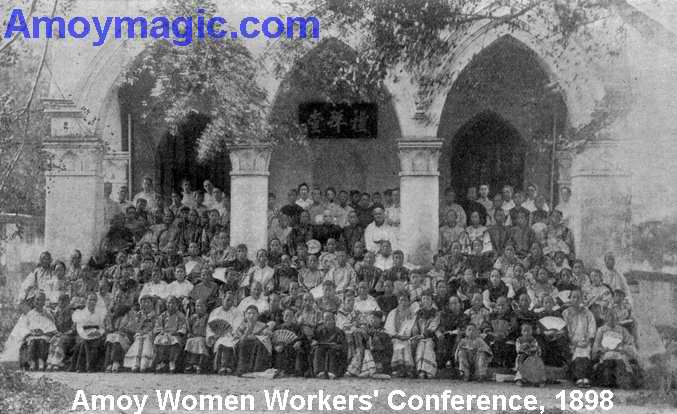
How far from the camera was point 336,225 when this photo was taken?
30.4 feet

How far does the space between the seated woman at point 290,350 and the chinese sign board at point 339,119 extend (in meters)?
2.16

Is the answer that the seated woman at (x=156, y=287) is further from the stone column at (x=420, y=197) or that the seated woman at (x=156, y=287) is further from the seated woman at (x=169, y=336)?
the stone column at (x=420, y=197)

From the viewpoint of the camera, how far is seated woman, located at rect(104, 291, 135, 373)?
808 centimetres

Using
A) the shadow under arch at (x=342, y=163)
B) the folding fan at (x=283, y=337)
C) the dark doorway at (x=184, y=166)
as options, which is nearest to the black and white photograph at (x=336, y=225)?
the folding fan at (x=283, y=337)

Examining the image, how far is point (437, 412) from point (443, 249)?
2.27 m

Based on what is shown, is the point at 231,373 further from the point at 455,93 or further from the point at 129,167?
the point at 455,93

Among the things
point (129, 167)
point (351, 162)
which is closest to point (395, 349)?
point (351, 162)

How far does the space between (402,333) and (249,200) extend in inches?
87.1

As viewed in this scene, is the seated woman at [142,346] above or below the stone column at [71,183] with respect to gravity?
below

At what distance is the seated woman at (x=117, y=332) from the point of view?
808cm

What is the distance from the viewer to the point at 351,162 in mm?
10406

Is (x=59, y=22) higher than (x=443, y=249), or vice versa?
(x=59, y=22)
